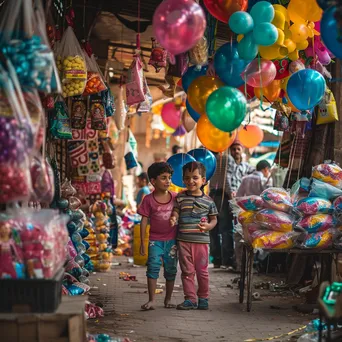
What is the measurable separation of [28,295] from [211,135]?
2625mm

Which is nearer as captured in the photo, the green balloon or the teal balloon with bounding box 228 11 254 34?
the green balloon

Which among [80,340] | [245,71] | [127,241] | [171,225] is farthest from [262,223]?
[127,241]

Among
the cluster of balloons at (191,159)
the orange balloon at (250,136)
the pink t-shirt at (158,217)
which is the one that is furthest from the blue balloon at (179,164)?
the orange balloon at (250,136)

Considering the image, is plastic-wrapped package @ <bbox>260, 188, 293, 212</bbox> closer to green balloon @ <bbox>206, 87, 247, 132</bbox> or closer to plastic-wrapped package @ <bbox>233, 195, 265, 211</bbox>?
plastic-wrapped package @ <bbox>233, 195, 265, 211</bbox>

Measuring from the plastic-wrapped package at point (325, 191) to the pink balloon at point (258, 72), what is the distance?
1394mm

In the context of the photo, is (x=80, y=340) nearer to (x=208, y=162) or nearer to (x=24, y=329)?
(x=24, y=329)

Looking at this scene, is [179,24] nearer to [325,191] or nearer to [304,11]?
[304,11]

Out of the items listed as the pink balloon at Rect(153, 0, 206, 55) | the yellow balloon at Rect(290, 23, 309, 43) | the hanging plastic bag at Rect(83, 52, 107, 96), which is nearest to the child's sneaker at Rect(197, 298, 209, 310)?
the hanging plastic bag at Rect(83, 52, 107, 96)

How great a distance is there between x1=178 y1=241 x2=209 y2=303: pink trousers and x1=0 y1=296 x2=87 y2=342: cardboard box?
300 centimetres

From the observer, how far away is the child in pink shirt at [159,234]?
7.21 m

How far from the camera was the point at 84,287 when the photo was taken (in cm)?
718

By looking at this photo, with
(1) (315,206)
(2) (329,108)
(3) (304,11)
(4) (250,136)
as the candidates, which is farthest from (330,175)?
(4) (250,136)

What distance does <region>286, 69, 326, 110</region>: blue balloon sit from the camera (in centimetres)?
634

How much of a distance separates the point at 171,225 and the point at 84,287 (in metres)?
1.14
